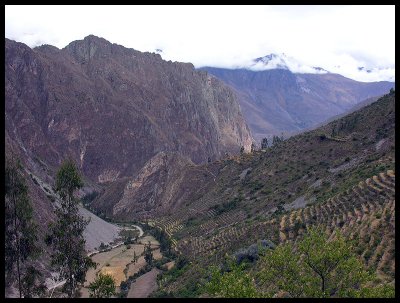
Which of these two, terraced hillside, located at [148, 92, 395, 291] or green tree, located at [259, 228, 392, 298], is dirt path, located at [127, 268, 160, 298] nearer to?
terraced hillside, located at [148, 92, 395, 291]

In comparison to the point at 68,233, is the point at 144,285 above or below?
below

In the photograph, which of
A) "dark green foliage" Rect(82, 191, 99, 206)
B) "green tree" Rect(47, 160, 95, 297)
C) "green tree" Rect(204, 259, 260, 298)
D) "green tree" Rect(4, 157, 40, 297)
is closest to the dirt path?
"green tree" Rect(47, 160, 95, 297)

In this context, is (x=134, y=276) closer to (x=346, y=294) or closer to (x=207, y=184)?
(x=207, y=184)

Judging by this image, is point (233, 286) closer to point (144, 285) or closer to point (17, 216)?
point (17, 216)

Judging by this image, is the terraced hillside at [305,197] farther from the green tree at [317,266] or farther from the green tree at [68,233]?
the green tree at [68,233]

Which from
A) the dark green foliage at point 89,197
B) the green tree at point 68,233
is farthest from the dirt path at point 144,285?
the dark green foliage at point 89,197

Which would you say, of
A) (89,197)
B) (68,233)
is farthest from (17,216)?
(89,197)
